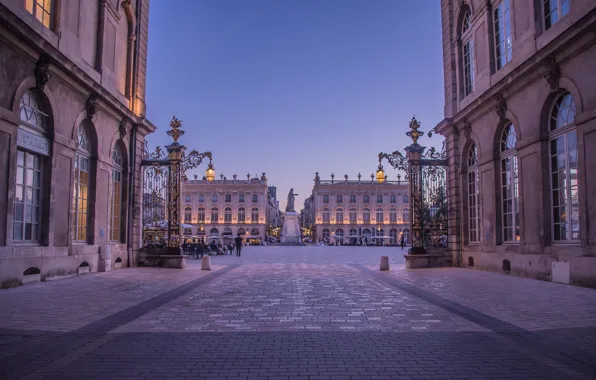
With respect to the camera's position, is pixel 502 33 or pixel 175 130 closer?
pixel 502 33

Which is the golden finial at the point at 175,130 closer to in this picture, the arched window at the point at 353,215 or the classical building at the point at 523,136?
the classical building at the point at 523,136

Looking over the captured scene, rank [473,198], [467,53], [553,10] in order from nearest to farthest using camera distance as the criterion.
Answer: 1. [553,10]
2. [473,198]
3. [467,53]

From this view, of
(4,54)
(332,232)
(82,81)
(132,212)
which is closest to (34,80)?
(4,54)

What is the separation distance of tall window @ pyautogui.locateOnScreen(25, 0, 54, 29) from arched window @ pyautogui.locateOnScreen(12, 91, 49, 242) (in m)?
2.13

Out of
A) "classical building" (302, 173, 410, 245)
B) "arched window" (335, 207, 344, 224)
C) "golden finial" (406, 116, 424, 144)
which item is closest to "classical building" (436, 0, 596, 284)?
"golden finial" (406, 116, 424, 144)

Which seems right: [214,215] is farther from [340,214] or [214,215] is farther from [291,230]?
[291,230]

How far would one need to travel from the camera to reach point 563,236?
13969 millimetres

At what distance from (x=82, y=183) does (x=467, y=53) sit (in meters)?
15.9

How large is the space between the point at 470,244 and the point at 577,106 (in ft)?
27.5

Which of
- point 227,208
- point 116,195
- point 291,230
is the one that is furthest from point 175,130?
point 227,208

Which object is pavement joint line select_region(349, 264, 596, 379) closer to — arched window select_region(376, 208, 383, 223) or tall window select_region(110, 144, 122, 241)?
A: tall window select_region(110, 144, 122, 241)

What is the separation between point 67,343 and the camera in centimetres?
639

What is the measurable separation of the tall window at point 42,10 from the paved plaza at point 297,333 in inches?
288

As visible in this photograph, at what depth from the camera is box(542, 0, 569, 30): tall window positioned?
45.2 ft
